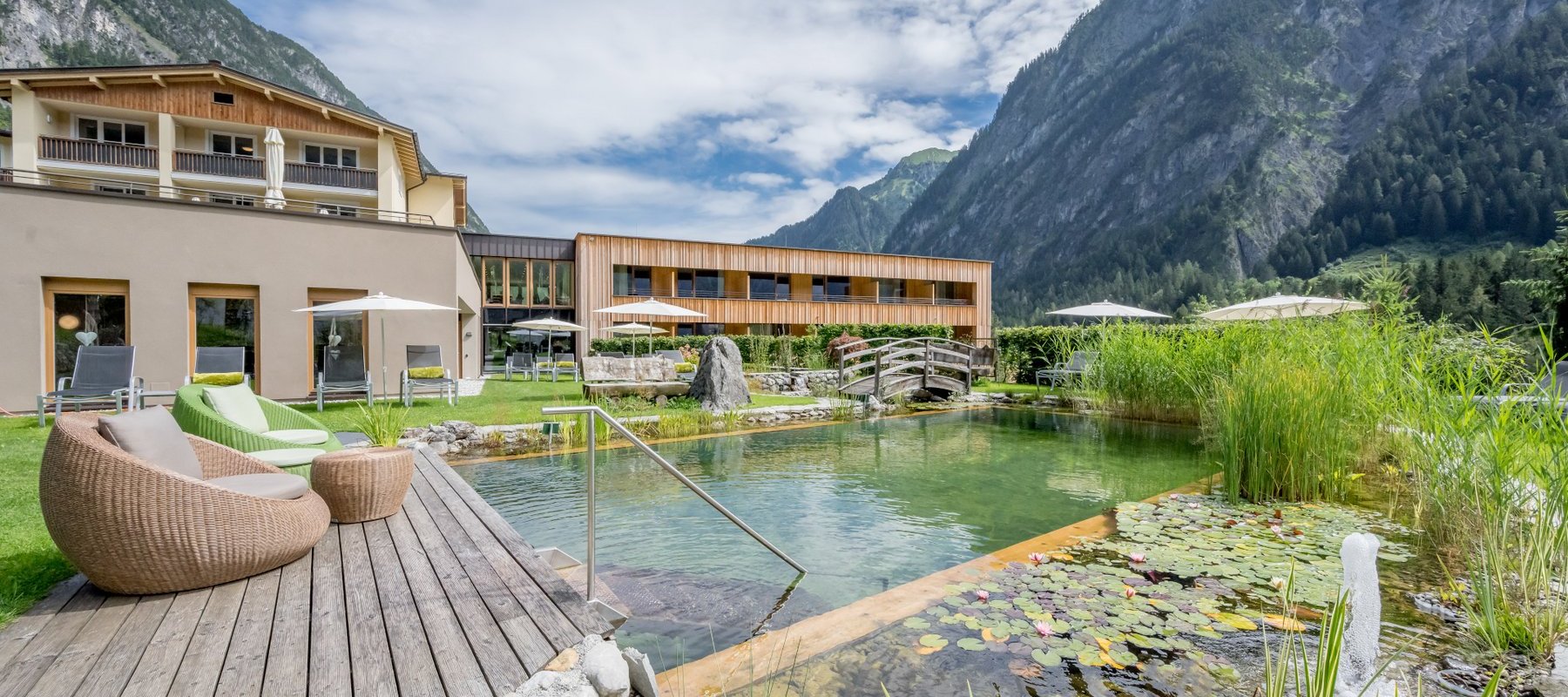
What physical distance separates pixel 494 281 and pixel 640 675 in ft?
75.3

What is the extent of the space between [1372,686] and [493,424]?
7.70 m

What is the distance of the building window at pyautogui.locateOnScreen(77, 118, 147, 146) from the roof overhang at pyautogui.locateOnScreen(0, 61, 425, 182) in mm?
1402

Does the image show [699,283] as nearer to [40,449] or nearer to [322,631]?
[40,449]

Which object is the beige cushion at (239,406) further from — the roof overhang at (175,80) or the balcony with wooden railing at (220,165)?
the balcony with wooden railing at (220,165)

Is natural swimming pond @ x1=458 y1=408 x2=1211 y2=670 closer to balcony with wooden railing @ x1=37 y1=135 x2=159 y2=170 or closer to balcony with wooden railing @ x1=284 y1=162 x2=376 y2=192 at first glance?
balcony with wooden railing @ x1=284 y1=162 x2=376 y2=192

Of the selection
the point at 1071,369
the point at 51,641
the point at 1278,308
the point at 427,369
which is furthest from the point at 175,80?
A: the point at 1278,308

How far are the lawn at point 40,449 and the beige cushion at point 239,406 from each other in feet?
3.07

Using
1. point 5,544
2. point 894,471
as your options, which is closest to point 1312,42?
point 894,471

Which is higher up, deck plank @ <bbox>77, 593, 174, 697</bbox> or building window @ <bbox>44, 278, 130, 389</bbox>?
building window @ <bbox>44, 278, 130, 389</bbox>

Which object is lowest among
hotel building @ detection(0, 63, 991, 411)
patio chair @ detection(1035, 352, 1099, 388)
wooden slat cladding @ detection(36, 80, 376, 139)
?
patio chair @ detection(1035, 352, 1099, 388)

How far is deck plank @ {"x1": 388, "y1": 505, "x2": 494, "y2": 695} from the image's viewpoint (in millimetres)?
1796

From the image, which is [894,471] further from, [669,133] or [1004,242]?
[1004,242]

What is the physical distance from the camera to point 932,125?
270 feet

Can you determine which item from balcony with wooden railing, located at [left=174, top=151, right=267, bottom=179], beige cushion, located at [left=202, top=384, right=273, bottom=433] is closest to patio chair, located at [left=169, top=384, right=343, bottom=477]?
beige cushion, located at [left=202, top=384, right=273, bottom=433]
